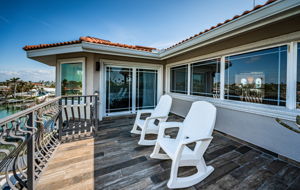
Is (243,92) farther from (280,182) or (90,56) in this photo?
(90,56)

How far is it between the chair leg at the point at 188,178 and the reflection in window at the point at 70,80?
13.6 ft

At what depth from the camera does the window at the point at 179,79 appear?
4.69 m

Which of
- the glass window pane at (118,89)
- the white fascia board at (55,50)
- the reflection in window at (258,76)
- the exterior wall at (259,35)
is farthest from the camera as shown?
the glass window pane at (118,89)

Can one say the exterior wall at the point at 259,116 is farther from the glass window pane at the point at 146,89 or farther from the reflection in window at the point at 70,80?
the reflection in window at the point at 70,80

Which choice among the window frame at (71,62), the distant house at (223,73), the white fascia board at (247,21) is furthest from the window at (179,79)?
the window frame at (71,62)

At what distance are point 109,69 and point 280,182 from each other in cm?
489

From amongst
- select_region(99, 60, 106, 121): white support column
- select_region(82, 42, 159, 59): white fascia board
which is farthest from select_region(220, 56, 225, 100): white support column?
select_region(99, 60, 106, 121): white support column

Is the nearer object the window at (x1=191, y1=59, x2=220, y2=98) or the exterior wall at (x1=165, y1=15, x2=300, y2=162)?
the exterior wall at (x1=165, y1=15, x2=300, y2=162)

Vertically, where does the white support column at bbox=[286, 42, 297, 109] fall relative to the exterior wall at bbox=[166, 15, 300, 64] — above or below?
below

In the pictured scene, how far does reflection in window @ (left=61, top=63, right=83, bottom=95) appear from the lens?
4.32 meters

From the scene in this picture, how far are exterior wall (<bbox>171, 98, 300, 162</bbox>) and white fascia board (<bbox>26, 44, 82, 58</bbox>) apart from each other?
14.8ft

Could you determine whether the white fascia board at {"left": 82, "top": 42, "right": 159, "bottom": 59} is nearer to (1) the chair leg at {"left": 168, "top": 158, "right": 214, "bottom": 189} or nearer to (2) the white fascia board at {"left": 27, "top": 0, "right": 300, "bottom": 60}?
(2) the white fascia board at {"left": 27, "top": 0, "right": 300, "bottom": 60}

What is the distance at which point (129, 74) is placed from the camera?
479cm

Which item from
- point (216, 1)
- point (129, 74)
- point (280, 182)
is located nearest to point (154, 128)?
point (280, 182)
